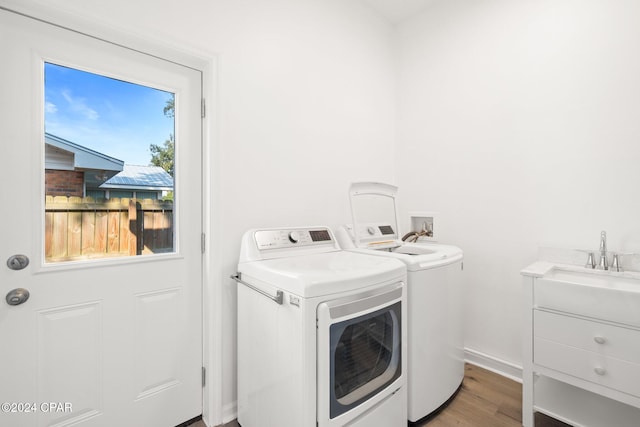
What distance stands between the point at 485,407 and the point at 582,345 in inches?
28.7

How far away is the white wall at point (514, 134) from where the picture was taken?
1.76 meters

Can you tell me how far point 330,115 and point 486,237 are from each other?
1.56 m

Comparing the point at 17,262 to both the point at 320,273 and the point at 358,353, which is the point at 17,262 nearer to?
the point at 320,273

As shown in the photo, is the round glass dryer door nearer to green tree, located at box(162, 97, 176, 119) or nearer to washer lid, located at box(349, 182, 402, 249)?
washer lid, located at box(349, 182, 402, 249)

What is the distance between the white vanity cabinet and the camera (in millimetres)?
1333

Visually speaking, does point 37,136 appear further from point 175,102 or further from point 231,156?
point 231,156

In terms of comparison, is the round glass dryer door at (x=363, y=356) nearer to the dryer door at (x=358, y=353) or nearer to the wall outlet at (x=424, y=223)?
the dryer door at (x=358, y=353)

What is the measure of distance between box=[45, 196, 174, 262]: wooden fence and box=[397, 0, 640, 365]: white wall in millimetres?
2121

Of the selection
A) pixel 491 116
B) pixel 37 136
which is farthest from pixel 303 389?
pixel 491 116

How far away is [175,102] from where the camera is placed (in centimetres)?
166

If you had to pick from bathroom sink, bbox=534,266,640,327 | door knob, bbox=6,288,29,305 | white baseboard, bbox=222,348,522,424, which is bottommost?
white baseboard, bbox=222,348,522,424

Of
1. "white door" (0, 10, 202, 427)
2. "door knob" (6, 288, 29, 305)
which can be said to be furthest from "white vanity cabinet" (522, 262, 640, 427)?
"door knob" (6, 288, 29, 305)

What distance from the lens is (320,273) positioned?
4.20ft

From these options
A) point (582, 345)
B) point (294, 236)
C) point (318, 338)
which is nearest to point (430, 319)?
point (582, 345)
